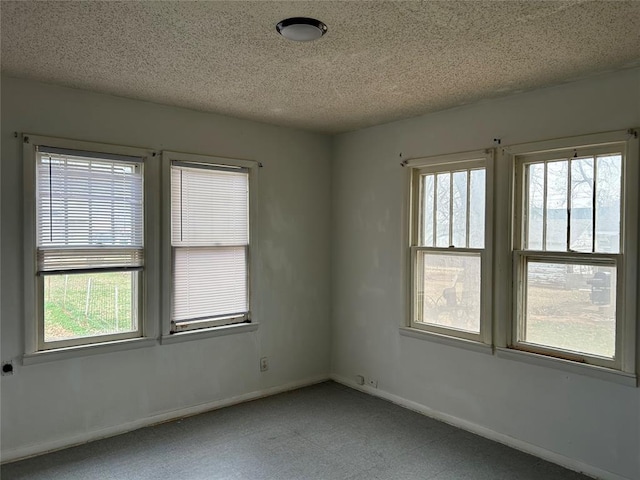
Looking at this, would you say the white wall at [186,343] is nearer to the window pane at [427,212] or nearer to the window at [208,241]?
the window at [208,241]

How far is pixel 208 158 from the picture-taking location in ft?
12.9

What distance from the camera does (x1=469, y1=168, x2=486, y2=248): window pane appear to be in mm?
3605

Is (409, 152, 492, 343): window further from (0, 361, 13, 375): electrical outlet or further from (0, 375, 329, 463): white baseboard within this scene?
(0, 361, 13, 375): electrical outlet

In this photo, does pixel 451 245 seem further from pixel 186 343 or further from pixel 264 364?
pixel 186 343

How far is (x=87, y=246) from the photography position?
132 inches

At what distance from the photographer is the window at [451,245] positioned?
360 centimetres

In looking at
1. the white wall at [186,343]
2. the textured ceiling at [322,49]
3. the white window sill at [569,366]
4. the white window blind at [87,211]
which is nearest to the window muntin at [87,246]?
the white window blind at [87,211]

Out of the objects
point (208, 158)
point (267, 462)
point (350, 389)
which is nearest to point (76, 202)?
point (208, 158)

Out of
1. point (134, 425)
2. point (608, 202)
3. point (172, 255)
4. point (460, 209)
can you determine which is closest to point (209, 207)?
point (172, 255)

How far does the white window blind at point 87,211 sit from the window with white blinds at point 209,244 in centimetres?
33

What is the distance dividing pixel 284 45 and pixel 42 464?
3036mm

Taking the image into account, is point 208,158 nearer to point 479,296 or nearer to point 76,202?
point 76,202

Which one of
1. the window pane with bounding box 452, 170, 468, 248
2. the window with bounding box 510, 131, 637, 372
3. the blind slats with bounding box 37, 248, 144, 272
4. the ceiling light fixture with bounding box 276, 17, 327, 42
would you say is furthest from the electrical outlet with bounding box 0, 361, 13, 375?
the window with bounding box 510, 131, 637, 372

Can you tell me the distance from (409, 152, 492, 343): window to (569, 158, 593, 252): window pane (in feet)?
1.90
